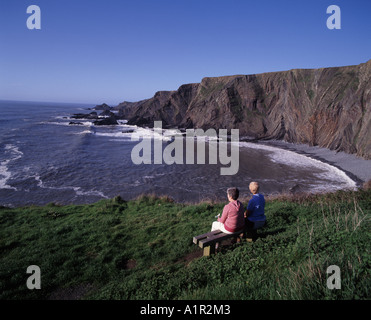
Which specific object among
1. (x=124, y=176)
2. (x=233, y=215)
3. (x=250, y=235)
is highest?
(x=233, y=215)

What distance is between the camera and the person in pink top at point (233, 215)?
5.79 meters

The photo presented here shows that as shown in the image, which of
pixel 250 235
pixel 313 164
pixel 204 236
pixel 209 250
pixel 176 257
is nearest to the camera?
pixel 209 250

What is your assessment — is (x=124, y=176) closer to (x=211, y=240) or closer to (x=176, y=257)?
(x=176, y=257)

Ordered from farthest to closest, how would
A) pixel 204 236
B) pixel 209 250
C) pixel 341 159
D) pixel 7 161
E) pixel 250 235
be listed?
pixel 341 159, pixel 7 161, pixel 250 235, pixel 204 236, pixel 209 250

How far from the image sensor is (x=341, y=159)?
2948cm

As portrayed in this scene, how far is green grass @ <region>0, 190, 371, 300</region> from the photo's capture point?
368 centimetres

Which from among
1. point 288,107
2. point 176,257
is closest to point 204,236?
point 176,257

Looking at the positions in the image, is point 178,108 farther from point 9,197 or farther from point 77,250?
point 77,250

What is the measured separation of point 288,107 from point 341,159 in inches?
840

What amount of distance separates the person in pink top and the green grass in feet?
1.65

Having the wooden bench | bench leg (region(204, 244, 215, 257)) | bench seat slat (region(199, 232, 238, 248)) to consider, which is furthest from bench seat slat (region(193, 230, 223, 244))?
bench leg (region(204, 244, 215, 257))

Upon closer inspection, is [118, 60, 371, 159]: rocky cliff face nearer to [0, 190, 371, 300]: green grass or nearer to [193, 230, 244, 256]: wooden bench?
[0, 190, 371, 300]: green grass
